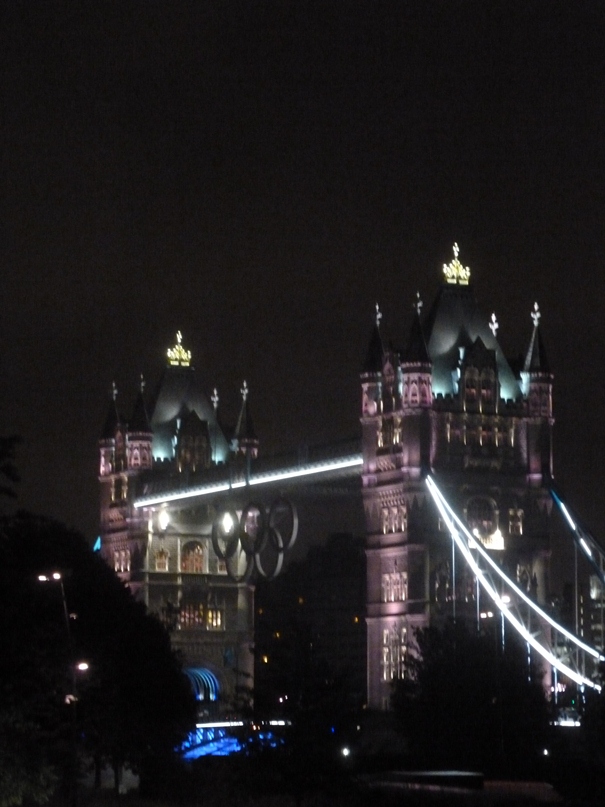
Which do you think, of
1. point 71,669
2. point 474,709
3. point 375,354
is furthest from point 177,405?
point 71,669

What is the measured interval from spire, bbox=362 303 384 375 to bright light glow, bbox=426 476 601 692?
9358mm

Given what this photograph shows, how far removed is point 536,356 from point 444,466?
33.3 ft

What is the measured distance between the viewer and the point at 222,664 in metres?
185

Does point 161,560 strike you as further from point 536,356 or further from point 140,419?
point 536,356

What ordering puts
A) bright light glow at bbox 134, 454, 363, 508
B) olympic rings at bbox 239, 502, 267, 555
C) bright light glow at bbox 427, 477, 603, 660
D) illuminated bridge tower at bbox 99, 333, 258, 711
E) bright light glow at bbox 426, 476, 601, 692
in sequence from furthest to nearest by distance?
1. illuminated bridge tower at bbox 99, 333, 258, 711
2. olympic rings at bbox 239, 502, 267, 555
3. bright light glow at bbox 134, 454, 363, 508
4. bright light glow at bbox 426, 476, 601, 692
5. bright light glow at bbox 427, 477, 603, 660

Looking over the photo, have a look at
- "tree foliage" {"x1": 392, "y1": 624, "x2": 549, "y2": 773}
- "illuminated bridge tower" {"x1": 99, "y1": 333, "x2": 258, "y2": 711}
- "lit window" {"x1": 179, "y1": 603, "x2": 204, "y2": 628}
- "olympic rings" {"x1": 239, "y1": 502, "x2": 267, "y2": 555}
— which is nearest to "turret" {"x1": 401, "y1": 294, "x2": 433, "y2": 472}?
"olympic rings" {"x1": 239, "y1": 502, "x2": 267, "y2": 555}

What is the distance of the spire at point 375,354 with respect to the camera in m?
149

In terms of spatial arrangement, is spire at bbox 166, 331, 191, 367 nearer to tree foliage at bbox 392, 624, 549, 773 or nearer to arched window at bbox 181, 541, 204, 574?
arched window at bbox 181, 541, 204, 574

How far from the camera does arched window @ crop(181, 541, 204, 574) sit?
186125mm

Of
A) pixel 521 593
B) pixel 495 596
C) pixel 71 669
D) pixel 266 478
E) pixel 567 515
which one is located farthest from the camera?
pixel 266 478

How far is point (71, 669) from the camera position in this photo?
79.7 m

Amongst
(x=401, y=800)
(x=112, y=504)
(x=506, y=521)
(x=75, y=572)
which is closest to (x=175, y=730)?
(x=75, y=572)

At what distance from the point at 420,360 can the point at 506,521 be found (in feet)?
35.7

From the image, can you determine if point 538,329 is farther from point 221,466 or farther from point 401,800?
point 401,800
